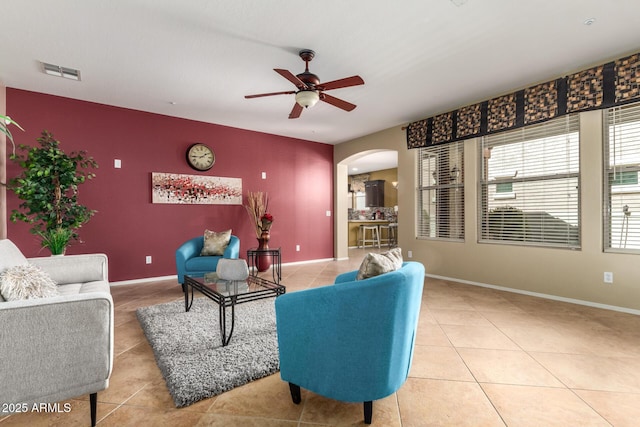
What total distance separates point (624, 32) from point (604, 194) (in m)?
1.59

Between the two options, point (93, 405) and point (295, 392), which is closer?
point (93, 405)

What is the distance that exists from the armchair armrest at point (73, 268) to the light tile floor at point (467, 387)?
1.76 feet

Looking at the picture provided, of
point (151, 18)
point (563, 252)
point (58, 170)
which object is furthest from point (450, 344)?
point (58, 170)

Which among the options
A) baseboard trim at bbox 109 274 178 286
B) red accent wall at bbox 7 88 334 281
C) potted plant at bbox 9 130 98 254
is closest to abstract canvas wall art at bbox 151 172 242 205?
red accent wall at bbox 7 88 334 281

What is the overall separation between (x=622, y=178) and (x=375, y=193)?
7.71m

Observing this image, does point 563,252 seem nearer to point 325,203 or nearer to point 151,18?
point 325,203

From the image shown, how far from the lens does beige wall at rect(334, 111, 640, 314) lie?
11.0 feet

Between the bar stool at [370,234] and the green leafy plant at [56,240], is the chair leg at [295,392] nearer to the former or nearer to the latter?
the green leafy plant at [56,240]

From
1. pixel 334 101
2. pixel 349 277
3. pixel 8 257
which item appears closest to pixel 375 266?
pixel 349 277

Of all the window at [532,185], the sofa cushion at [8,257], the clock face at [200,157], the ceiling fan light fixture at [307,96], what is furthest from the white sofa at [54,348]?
the window at [532,185]

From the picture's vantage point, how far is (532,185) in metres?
4.07

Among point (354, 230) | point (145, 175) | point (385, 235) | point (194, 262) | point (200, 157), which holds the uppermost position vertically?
point (200, 157)

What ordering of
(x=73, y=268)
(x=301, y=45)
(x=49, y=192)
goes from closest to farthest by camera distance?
(x=73, y=268)
(x=301, y=45)
(x=49, y=192)

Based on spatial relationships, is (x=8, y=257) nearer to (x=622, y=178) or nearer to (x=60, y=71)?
(x=60, y=71)
